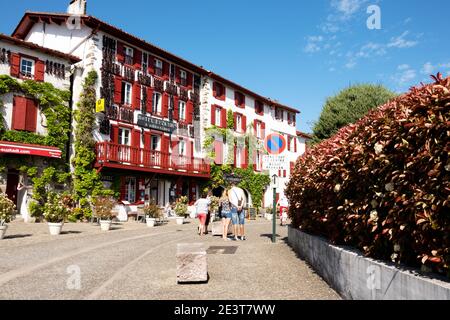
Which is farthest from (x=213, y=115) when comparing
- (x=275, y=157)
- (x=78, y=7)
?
(x=275, y=157)

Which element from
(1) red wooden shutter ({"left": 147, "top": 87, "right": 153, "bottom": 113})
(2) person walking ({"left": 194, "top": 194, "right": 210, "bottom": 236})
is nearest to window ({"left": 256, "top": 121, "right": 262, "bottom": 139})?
(1) red wooden shutter ({"left": 147, "top": 87, "right": 153, "bottom": 113})

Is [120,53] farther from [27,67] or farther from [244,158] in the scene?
[244,158]

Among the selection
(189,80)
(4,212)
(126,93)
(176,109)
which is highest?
(189,80)

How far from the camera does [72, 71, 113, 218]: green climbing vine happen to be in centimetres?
2081

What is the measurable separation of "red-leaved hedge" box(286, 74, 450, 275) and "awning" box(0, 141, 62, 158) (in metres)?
16.8

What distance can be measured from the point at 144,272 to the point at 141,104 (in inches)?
762

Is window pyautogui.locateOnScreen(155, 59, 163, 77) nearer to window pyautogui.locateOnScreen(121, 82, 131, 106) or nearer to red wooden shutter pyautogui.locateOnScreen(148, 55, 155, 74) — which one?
red wooden shutter pyautogui.locateOnScreen(148, 55, 155, 74)

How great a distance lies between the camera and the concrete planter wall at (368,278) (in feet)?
10.8

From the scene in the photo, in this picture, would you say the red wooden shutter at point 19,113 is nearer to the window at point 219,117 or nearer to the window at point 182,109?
the window at point 182,109

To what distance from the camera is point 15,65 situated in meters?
19.0

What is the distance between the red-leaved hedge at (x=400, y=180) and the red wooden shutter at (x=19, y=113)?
17652 mm

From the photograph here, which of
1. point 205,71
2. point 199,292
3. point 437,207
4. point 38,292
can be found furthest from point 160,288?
point 205,71

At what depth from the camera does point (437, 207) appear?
132 inches
